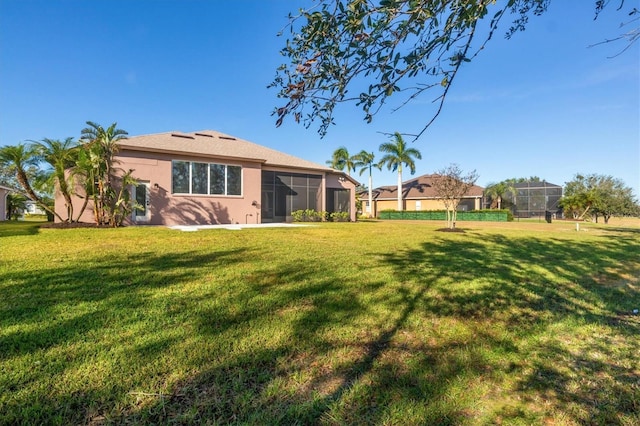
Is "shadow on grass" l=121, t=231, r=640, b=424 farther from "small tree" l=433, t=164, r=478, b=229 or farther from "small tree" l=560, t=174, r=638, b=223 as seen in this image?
"small tree" l=560, t=174, r=638, b=223

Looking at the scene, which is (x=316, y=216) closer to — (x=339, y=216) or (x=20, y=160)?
(x=339, y=216)

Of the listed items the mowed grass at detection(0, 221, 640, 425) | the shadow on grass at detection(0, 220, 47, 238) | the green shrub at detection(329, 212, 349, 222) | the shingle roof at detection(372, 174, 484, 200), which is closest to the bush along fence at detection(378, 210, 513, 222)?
the shingle roof at detection(372, 174, 484, 200)

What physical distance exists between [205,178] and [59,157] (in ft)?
19.7

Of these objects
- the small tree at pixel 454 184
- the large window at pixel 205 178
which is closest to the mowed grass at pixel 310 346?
the large window at pixel 205 178

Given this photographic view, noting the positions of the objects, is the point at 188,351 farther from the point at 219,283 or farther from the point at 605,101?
the point at 605,101

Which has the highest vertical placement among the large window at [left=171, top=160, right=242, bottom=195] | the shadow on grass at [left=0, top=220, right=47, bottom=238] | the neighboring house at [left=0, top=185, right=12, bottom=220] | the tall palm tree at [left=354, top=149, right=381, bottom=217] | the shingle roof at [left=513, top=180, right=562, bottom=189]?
the tall palm tree at [left=354, top=149, right=381, bottom=217]

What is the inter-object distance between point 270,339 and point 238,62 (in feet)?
47.2

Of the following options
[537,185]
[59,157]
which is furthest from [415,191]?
[59,157]

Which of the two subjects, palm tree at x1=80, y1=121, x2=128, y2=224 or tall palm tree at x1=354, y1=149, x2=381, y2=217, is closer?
palm tree at x1=80, y1=121, x2=128, y2=224

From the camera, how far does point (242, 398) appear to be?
6.28 ft

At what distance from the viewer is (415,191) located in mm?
42469

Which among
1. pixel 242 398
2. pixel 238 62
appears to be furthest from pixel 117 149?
pixel 242 398

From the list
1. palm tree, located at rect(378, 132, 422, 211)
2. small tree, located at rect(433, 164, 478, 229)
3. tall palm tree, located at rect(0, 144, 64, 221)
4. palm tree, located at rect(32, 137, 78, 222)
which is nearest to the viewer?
tall palm tree, located at rect(0, 144, 64, 221)

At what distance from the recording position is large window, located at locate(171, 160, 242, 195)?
51.2ft
